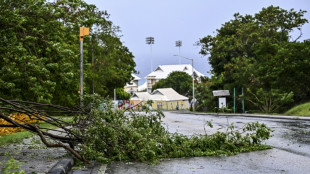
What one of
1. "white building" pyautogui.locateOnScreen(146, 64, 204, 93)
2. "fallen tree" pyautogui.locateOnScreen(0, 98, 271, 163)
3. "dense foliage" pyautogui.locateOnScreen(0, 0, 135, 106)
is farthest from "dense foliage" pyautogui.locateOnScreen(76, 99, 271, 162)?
"white building" pyautogui.locateOnScreen(146, 64, 204, 93)

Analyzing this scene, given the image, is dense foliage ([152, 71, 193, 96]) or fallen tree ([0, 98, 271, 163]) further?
dense foliage ([152, 71, 193, 96])

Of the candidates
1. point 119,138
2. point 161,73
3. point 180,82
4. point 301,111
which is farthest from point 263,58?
point 161,73

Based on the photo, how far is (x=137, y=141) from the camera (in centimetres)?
989

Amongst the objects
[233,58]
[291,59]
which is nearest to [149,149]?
[291,59]

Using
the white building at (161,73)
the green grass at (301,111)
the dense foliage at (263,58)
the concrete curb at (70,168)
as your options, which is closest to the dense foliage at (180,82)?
the white building at (161,73)

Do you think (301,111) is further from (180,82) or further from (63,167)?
(180,82)

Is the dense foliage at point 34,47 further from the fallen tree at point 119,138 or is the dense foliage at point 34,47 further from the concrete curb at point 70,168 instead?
the concrete curb at point 70,168

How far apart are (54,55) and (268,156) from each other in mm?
9634

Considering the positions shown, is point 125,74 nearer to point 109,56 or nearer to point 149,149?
point 109,56

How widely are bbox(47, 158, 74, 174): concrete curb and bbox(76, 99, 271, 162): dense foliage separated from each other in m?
0.39

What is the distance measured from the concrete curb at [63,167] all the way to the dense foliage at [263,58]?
32.6 m

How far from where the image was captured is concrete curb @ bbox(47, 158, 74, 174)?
774 cm

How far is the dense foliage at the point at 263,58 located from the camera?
39781 millimetres

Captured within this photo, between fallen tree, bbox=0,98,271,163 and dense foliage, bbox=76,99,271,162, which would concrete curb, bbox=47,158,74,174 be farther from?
dense foliage, bbox=76,99,271,162
